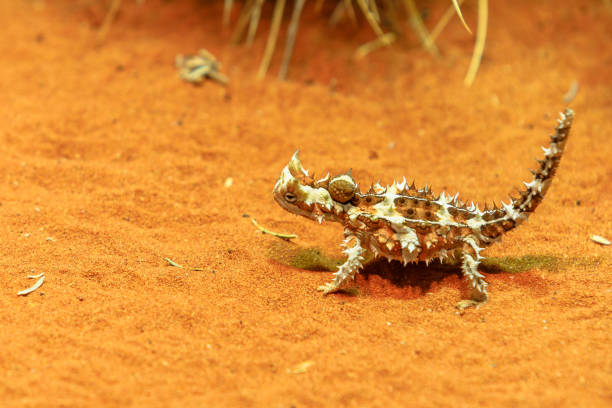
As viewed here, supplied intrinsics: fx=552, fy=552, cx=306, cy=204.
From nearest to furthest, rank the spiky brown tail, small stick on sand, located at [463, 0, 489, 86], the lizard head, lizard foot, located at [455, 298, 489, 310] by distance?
the spiky brown tail, lizard foot, located at [455, 298, 489, 310], the lizard head, small stick on sand, located at [463, 0, 489, 86]

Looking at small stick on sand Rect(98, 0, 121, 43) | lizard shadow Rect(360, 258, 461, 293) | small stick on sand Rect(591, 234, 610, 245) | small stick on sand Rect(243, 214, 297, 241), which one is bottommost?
small stick on sand Rect(243, 214, 297, 241)

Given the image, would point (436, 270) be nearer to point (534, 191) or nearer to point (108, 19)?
point (534, 191)

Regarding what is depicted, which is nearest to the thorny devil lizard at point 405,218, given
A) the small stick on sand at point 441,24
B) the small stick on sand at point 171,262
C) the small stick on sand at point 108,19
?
the small stick on sand at point 171,262

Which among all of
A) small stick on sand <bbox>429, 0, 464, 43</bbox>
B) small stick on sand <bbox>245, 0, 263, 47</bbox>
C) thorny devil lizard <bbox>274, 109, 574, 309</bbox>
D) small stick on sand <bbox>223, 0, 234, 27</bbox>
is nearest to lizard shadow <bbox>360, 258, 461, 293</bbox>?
thorny devil lizard <bbox>274, 109, 574, 309</bbox>

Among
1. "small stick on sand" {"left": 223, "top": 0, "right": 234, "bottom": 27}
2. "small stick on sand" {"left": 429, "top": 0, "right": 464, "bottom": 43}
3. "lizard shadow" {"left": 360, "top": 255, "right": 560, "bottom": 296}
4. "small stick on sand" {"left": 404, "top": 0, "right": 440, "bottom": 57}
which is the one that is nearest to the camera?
"lizard shadow" {"left": 360, "top": 255, "right": 560, "bottom": 296}

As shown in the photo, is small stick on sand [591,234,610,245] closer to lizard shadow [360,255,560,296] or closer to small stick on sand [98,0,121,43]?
lizard shadow [360,255,560,296]

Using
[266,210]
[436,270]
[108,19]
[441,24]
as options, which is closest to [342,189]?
[436,270]

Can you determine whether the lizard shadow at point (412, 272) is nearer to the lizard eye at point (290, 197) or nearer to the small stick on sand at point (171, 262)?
the lizard eye at point (290, 197)

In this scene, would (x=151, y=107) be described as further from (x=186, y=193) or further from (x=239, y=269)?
(x=239, y=269)
